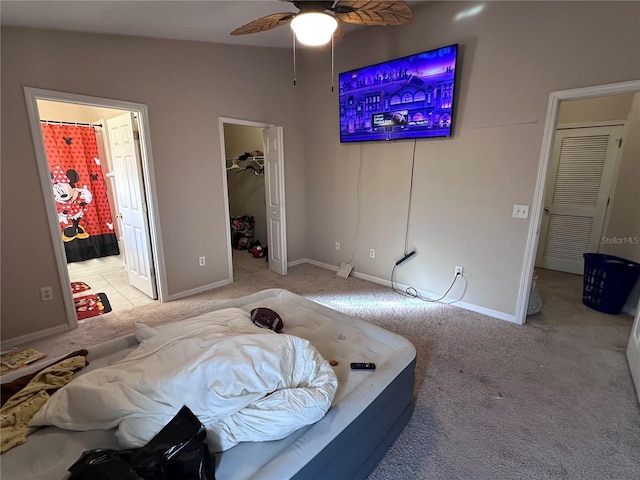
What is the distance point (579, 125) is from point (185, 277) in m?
5.31

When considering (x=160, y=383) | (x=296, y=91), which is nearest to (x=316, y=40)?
(x=160, y=383)

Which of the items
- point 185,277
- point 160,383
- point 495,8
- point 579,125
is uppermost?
point 495,8

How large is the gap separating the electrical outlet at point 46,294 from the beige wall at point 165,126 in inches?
1.3

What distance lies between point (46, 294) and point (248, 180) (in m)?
3.54

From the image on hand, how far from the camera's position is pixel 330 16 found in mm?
1605

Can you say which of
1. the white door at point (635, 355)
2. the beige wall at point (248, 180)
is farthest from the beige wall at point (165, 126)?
the white door at point (635, 355)

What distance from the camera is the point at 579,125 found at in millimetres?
3865

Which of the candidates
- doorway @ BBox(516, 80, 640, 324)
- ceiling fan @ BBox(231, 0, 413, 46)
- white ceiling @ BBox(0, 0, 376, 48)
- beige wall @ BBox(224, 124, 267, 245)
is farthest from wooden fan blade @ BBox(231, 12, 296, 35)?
beige wall @ BBox(224, 124, 267, 245)

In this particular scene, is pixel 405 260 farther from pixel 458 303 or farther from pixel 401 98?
pixel 401 98

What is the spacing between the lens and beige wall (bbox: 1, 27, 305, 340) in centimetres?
235

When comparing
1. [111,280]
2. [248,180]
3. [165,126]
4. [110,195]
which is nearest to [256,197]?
[248,180]

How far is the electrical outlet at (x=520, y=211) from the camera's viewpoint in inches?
106

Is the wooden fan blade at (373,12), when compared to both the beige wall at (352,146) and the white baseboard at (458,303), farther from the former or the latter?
the white baseboard at (458,303)

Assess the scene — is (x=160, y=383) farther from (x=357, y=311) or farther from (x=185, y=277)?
(x=185, y=277)
